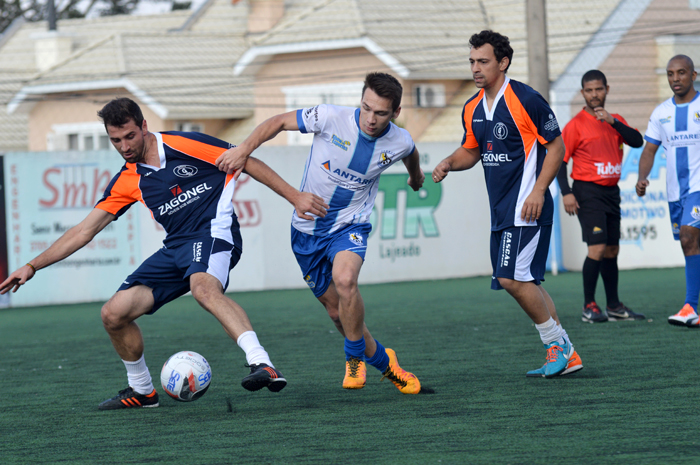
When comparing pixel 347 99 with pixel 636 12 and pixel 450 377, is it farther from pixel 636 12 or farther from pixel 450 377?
pixel 450 377

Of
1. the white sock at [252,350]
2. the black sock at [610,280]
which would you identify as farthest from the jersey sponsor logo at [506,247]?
the black sock at [610,280]

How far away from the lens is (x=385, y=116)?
5.03 metres

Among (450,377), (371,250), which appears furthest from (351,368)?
(371,250)

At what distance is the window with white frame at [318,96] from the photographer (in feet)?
66.8

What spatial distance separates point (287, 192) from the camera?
492 cm

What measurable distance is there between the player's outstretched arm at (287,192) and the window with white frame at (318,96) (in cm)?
1500

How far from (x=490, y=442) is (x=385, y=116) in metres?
1.97

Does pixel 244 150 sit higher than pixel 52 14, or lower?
lower

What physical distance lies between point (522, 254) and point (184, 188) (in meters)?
2.01

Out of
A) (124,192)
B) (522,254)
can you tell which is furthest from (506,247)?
(124,192)

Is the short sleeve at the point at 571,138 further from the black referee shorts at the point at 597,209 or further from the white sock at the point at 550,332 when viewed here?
the white sock at the point at 550,332

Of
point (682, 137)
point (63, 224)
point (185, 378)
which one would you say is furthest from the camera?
point (63, 224)

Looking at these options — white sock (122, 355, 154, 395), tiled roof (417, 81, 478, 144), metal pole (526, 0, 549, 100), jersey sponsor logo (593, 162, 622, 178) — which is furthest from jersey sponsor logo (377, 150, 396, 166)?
tiled roof (417, 81, 478, 144)

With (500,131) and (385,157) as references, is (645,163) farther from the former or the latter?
(385,157)
